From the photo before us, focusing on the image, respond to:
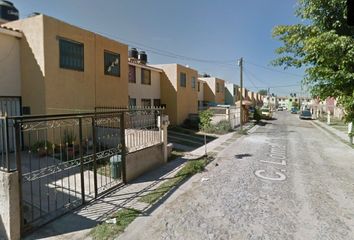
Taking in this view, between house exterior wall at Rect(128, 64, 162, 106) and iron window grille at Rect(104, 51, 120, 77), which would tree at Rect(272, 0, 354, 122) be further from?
house exterior wall at Rect(128, 64, 162, 106)

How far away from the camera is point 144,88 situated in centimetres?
2036

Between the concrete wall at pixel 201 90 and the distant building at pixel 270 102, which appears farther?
the distant building at pixel 270 102

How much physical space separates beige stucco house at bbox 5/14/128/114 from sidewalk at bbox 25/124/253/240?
557 centimetres

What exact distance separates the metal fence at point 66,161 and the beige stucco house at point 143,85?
7.38 metres

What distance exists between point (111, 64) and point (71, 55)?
3.01m

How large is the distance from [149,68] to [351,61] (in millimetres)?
16716

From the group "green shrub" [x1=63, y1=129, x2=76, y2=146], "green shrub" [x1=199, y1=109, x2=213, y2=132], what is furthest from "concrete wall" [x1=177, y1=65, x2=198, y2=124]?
"green shrub" [x1=63, y1=129, x2=76, y2=146]

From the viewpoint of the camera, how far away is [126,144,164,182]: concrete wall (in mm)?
8108

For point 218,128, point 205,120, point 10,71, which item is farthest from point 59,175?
point 218,128

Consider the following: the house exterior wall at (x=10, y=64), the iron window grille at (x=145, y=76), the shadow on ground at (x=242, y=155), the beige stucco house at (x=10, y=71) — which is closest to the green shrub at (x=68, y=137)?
the beige stucco house at (x=10, y=71)

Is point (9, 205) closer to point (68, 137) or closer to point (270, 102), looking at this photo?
point (68, 137)

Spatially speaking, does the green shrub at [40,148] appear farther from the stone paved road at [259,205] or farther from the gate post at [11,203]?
the stone paved road at [259,205]

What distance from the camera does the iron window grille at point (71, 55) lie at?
11.1 metres

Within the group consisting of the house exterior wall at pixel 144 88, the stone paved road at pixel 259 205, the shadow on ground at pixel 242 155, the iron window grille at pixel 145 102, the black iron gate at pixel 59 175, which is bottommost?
the stone paved road at pixel 259 205
